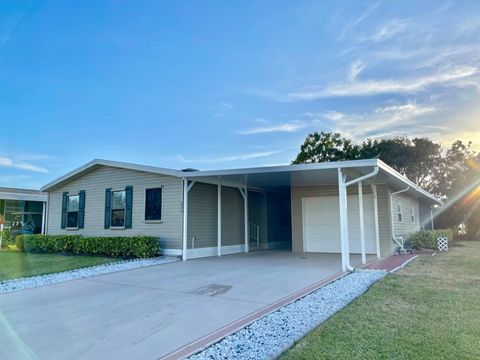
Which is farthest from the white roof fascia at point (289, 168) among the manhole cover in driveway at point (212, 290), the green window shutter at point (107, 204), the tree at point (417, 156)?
the tree at point (417, 156)

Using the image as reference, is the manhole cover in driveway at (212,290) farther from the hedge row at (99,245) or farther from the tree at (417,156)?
the tree at (417,156)

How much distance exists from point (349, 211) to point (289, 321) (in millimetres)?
8847

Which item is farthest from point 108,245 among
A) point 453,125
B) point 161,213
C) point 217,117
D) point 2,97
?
point 453,125

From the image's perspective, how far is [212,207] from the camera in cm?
1252

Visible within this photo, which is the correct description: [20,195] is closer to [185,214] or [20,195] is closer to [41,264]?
[41,264]

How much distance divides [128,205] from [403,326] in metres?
10.00

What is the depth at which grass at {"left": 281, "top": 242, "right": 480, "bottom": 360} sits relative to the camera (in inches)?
135

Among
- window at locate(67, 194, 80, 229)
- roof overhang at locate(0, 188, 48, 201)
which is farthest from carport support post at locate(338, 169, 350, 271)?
roof overhang at locate(0, 188, 48, 201)

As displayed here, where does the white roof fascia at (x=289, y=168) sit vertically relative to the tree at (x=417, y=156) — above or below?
below

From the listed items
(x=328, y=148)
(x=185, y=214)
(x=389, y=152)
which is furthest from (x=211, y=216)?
(x=389, y=152)

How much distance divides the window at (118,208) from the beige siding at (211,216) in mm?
2728

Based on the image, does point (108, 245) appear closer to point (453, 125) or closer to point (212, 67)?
point (212, 67)

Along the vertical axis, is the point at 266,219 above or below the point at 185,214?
below

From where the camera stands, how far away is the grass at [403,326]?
344cm
